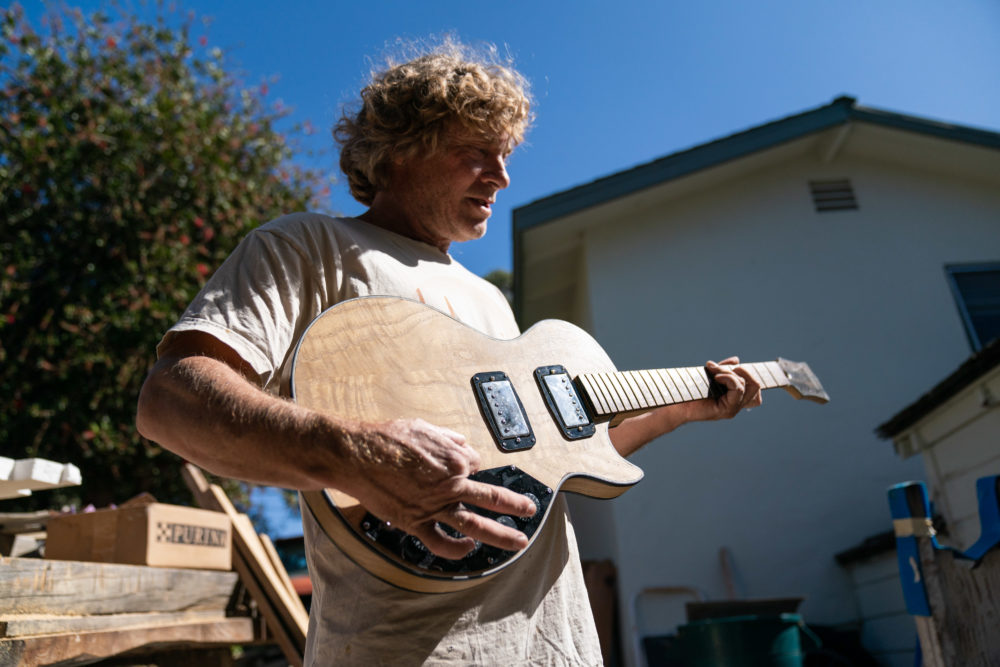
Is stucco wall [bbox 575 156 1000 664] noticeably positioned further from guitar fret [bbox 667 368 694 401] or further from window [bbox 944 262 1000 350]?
guitar fret [bbox 667 368 694 401]

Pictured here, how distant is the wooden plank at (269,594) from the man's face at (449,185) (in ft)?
5.89

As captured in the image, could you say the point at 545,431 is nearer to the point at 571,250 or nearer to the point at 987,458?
the point at 987,458

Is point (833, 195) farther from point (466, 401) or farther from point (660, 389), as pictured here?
point (466, 401)

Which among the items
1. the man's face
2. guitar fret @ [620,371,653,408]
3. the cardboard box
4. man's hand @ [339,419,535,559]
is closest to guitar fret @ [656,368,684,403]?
guitar fret @ [620,371,653,408]

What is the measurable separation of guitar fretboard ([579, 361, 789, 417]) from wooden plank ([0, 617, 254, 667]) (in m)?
1.46

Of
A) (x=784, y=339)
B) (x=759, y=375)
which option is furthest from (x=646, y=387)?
(x=784, y=339)

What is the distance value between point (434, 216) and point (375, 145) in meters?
0.25

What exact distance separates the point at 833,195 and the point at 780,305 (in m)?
1.62

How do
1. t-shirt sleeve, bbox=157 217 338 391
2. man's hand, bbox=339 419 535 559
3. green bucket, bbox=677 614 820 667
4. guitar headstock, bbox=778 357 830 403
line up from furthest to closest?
green bucket, bbox=677 614 820 667
guitar headstock, bbox=778 357 830 403
t-shirt sleeve, bbox=157 217 338 391
man's hand, bbox=339 419 535 559

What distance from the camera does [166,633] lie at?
2.31 m

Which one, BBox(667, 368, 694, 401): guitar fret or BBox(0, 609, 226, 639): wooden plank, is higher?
BBox(667, 368, 694, 401): guitar fret

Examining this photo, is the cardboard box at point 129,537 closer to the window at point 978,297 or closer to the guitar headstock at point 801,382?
the guitar headstock at point 801,382

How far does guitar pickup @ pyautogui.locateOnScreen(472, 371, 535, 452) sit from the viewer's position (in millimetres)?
1396

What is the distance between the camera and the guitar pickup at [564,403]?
5.10ft
